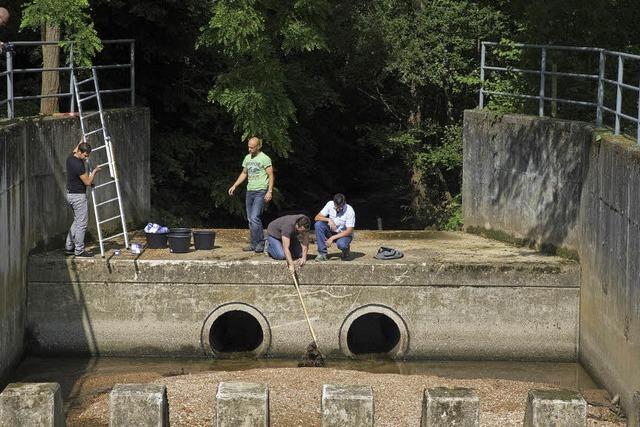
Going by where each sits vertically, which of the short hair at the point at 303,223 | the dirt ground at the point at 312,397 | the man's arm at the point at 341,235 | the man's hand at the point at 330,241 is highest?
the short hair at the point at 303,223

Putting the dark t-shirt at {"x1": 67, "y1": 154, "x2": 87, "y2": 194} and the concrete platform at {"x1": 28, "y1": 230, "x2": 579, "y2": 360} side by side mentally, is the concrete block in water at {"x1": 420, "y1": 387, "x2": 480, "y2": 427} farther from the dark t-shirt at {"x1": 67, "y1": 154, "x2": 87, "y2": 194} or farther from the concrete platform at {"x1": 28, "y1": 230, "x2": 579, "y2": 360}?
the dark t-shirt at {"x1": 67, "y1": 154, "x2": 87, "y2": 194}

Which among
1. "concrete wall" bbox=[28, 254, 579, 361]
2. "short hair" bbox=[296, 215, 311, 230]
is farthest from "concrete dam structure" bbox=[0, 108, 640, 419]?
"short hair" bbox=[296, 215, 311, 230]

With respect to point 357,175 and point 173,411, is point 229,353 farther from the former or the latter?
point 357,175

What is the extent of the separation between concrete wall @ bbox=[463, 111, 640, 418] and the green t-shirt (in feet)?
14.2

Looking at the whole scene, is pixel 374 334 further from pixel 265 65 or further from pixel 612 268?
pixel 612 268

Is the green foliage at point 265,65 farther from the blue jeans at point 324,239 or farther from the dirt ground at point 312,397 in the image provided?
the dirt ground at point 312,397

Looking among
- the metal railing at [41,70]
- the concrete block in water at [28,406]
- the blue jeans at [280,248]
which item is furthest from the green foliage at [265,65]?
the concrete block in water at [28,406]

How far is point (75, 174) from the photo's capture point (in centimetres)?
1830

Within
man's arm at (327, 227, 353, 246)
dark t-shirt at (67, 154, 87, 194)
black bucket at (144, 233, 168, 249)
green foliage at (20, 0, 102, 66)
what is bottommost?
black bucket at (144, 233, 168, 249)

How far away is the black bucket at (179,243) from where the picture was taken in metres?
19.3

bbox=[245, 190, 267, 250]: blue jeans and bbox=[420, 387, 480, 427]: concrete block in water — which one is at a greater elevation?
bbox=[245, 190, 267, 250]: blue jeans

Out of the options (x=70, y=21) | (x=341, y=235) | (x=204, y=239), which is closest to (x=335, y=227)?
(x=341, y=235)

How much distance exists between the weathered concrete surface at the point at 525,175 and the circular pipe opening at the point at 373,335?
247 cm

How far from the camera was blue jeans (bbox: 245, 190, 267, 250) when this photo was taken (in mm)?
19406
